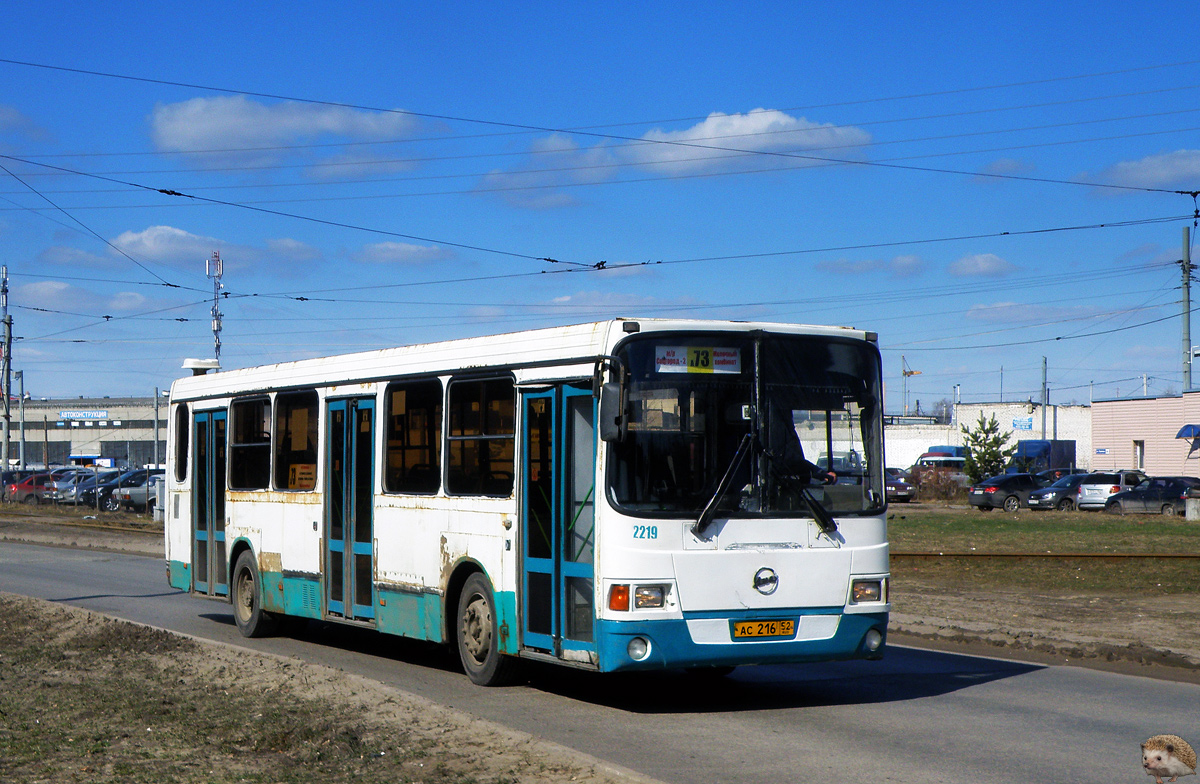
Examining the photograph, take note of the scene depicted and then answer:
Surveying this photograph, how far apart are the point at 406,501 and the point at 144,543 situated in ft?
76.6

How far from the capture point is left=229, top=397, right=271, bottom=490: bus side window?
578 inches

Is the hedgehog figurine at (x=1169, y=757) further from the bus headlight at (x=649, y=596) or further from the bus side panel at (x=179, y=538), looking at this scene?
the bus side panel at (x=179, y=538)

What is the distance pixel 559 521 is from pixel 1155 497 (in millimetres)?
41042

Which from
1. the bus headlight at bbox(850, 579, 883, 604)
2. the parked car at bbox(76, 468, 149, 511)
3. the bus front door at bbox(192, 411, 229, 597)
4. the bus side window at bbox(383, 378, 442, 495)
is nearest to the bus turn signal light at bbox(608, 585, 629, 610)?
the bus headlight at bbox(850, 579, 883, 604)

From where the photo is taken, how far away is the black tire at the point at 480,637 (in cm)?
1083

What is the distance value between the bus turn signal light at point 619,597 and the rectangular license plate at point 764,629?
84cm

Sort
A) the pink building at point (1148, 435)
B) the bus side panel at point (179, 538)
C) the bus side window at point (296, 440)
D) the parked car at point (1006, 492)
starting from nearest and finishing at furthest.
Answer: the bus side window at point (296, 440), the bus side panel at point (179, 538), the parked car at point (1006, 492), the pink building at point (1148, 435)

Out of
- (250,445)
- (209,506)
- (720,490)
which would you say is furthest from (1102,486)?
(720,490)

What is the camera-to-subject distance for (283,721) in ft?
28.4

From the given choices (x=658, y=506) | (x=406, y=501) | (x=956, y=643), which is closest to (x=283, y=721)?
(x=658, y=506)

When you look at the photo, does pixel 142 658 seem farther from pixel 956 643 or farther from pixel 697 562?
pixel 956 643

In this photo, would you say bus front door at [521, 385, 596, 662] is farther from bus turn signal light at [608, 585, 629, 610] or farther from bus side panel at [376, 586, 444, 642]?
bus side panel at [376, 586, 444, 642]

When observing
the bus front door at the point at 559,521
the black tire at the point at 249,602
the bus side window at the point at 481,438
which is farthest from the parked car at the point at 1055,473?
the bus front door at the point at 559,521

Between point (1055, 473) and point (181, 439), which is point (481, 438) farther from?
point (1055, 473)
